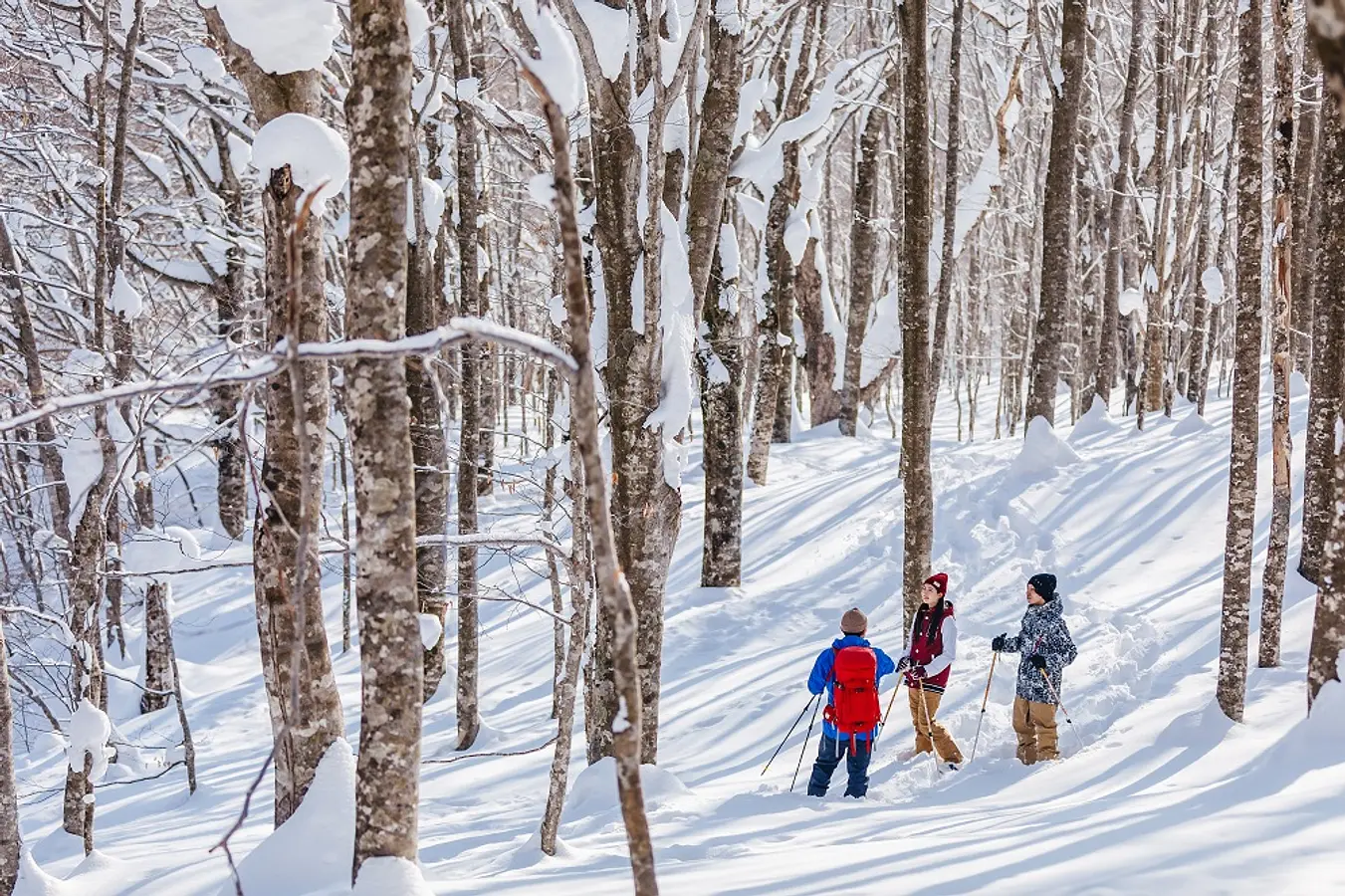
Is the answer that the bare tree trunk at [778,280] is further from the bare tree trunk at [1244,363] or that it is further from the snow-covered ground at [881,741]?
the bare tree trunk at [1244,363]

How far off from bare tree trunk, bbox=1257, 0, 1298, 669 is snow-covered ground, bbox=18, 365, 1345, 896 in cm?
111

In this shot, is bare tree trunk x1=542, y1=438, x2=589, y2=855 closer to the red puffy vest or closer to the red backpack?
the red backpack

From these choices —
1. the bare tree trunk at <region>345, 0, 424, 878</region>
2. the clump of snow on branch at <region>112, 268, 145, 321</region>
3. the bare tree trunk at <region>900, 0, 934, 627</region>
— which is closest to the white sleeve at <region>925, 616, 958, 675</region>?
the bare tree trunk at <region>900, 0, 934, 627</region>

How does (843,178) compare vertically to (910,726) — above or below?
above

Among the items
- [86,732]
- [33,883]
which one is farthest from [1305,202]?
[33,883]

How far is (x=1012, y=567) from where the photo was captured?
37.9 feet

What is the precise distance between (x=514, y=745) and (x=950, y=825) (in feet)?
17.6

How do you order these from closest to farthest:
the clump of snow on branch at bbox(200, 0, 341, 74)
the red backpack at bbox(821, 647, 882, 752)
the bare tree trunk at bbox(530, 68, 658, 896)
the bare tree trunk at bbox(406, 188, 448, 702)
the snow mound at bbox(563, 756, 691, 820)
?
the bare tree trunk at bbox(530, 68, 658, 896) → the clump of snow on branch at bbox(200, 0, 341, 74) → the snow mound at bbox(563, 756, 691, 820) → the red backpack at bbox(821, 647, 882, 752) → the bare tree trunk at bbox(406, 188, 448, 702)

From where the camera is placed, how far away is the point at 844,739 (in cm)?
708

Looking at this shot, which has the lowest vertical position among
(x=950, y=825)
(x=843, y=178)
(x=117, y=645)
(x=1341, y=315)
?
(x=117, y=645)

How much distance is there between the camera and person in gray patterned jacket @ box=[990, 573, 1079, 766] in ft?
24.2

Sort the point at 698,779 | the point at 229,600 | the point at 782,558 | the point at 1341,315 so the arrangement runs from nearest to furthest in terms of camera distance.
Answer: the point at 1341,315
the point at 698,779
the point at 782,558
the point at 229,600

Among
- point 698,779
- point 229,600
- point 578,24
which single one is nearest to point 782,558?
point 698,779

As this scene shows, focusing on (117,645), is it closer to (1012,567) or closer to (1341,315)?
(1012,567)
